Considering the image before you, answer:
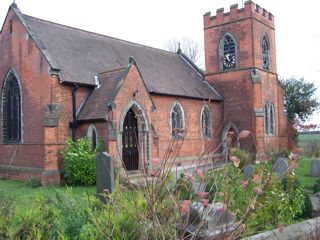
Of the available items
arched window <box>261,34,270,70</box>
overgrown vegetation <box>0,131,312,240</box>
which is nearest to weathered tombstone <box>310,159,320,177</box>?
overgrown vegetation <box>0,131,312,240</box>

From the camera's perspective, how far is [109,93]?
18.2 m

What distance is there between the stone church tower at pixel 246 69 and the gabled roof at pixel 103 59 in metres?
1.45

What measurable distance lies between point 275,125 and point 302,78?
56.1ft

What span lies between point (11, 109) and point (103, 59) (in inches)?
232

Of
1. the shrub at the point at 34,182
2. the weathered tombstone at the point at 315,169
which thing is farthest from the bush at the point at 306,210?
the shrub at the point at 34,182

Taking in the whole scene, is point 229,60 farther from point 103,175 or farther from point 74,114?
point 103,175

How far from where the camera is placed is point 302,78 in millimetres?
43875

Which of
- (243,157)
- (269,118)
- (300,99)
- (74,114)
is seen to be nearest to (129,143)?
(74,114)

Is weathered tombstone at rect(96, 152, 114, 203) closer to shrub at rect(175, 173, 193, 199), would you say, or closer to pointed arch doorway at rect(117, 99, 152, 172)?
shrub at rect(175, 173, 193, 199)

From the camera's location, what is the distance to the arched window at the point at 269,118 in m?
28.2

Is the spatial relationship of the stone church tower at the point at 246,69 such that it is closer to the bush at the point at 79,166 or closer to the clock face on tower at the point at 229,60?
the clock face on tower at the point at 229,60

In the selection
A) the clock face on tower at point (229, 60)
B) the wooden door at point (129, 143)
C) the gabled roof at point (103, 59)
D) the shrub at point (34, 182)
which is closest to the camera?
the shrub at point (34, 182)

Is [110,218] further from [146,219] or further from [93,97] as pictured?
[93,97]

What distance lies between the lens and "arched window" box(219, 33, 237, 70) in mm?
28281
